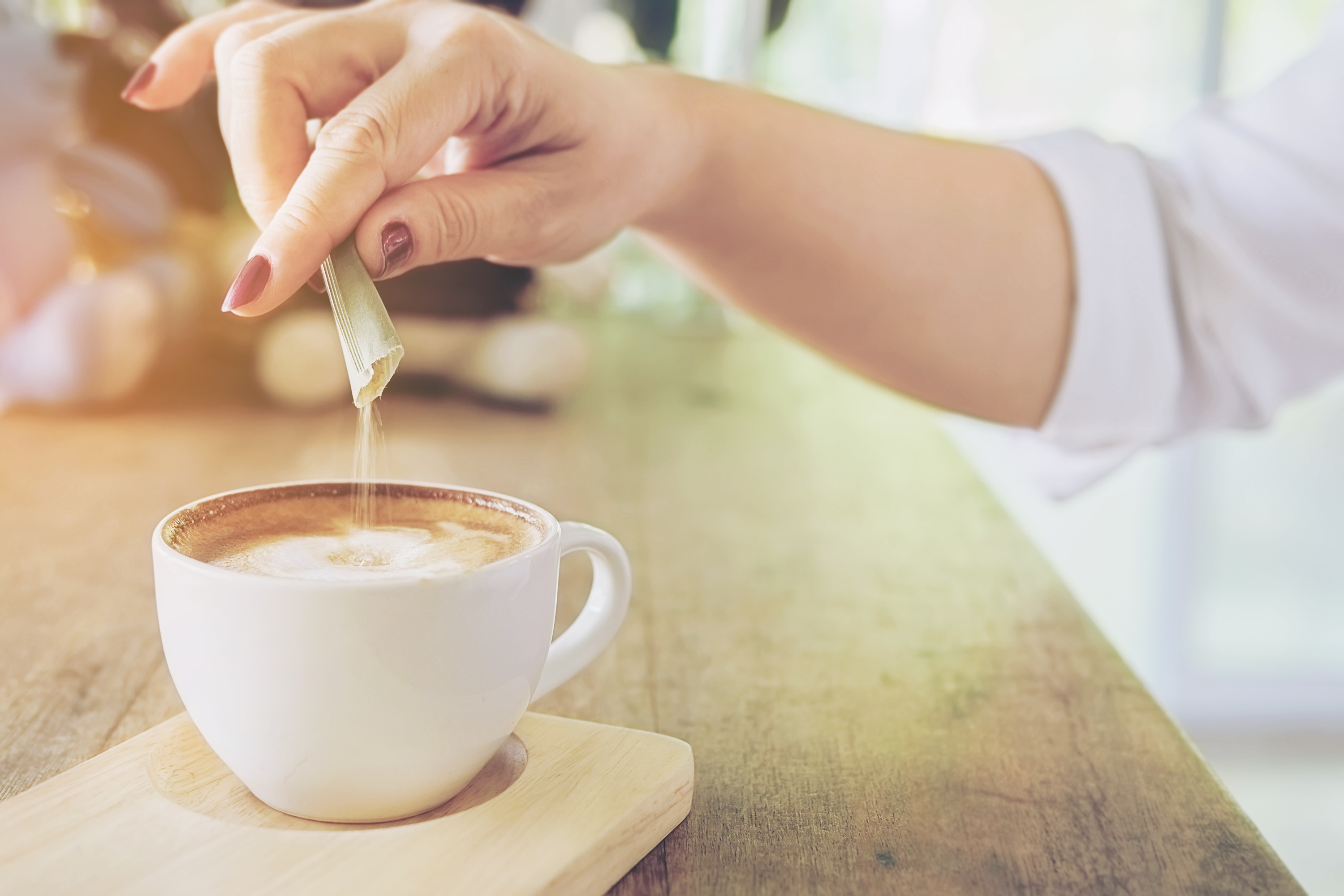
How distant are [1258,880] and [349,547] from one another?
36cm

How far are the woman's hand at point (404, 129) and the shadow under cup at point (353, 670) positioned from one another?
0.41 feet

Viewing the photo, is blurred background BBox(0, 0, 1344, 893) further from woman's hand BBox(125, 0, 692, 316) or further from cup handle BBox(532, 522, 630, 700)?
cup handle BBox(532, 522, 630, 700)

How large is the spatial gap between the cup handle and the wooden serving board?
1.5 inches

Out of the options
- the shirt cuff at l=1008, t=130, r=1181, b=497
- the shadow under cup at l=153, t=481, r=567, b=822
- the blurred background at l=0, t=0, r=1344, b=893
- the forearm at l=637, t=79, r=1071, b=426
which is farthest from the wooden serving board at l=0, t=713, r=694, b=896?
the blurred background at l=0, t=0, r=1344, b=893

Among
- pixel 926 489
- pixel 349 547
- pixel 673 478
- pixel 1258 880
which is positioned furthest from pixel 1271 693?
pixel 349 547

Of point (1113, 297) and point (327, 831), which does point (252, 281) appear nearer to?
point (327, 831)

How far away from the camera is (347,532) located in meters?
0.44

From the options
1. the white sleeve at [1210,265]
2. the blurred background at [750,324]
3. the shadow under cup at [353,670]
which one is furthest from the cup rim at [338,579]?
the blurred background at [750,324]

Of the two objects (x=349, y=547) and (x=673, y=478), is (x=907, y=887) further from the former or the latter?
(x=673, y=478)

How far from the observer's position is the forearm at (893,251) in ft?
2.42

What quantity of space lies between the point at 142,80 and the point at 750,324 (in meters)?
1.61

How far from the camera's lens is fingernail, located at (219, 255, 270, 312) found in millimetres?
413

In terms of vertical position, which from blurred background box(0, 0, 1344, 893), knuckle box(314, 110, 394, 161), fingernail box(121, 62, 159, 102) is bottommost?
blurred background box(0, 0, 1344, 893)

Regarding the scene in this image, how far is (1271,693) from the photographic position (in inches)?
86.5
